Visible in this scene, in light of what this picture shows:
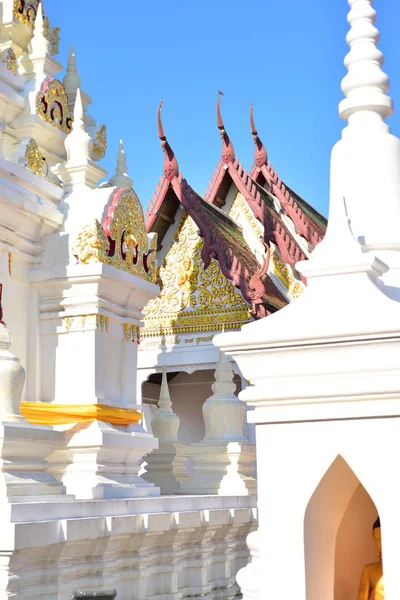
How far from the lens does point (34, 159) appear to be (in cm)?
717

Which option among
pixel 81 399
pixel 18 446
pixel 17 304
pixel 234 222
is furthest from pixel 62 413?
pixel 234 222

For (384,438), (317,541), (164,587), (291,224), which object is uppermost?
(291,224)

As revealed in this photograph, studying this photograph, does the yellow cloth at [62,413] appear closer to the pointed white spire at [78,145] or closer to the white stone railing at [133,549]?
the white stone railing at [133,549]

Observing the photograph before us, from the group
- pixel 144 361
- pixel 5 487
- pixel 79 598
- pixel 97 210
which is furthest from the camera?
pixel 144 361

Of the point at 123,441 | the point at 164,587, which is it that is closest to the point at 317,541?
the point at 164,587

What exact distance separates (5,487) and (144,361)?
714 centimetres

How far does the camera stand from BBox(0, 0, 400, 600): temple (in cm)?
237

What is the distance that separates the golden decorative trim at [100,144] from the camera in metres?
8.35

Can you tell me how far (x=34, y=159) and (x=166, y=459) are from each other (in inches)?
136

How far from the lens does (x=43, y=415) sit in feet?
21.8

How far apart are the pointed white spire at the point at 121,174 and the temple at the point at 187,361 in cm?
2

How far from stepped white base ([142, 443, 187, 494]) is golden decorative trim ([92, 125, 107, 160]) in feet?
9.52

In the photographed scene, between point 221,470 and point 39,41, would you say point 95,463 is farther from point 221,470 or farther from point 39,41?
point 39,41

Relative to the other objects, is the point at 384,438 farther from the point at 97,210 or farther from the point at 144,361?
the point at 144,361
